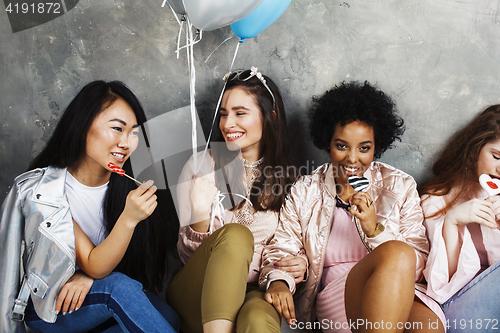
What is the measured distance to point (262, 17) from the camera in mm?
1775

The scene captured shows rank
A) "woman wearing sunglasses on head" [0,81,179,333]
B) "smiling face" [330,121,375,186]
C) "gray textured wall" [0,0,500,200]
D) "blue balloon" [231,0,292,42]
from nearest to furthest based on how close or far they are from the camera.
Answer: "woman wearing sunglasses on head" [0,81,179,333], "blue balloon" [231,0,292,42], "smiling face" [330,121,375,186], "gray textured wall" [0,0,500,200]

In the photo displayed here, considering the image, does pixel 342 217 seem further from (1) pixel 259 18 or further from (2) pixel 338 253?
(1) pixel 259 18

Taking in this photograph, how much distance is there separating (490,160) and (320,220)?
93 cm

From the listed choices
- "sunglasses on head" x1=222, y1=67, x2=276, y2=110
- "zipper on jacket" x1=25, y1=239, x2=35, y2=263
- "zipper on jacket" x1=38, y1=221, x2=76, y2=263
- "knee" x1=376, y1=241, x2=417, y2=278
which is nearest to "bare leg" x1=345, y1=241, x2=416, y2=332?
"knee" x1=376, y1=241, x2=417, y2=278

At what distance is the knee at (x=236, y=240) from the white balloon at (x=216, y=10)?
91cm

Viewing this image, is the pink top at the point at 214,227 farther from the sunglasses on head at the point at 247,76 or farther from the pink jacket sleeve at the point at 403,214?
the pink jacket sleeve at the point at 403,214

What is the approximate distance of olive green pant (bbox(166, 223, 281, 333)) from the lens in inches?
53.3

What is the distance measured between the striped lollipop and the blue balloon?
0.91m

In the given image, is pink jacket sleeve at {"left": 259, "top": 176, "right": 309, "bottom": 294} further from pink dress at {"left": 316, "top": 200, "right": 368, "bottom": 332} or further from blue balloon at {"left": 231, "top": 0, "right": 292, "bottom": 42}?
blue balloon at {"left": 231, "top": 0, "right": 292, "bottom": 42}

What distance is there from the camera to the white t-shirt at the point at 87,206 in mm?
1675

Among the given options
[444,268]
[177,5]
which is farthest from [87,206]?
[444,268]

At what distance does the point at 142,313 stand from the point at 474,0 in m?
2.48

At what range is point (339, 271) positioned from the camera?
1.83 m

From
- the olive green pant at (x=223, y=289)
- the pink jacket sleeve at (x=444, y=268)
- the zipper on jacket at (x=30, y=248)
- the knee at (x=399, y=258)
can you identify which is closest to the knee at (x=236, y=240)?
the olive green pant at (x=223, y=289)
